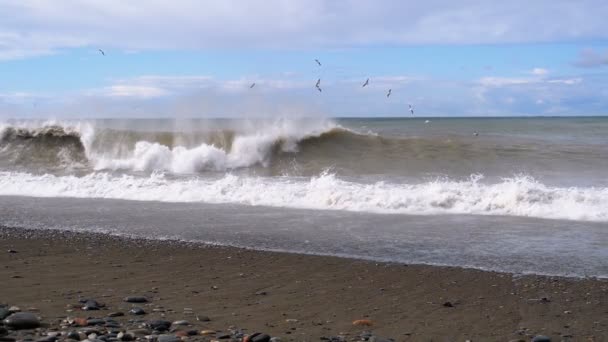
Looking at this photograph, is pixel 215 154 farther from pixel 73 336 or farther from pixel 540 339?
pixel 540 339

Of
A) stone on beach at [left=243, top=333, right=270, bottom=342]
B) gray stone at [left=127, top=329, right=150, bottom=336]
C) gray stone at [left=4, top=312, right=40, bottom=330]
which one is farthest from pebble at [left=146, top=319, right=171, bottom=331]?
gray stone at [left=4, top=312, right=40, bottom=330]

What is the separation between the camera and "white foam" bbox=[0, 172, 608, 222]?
40.2ft

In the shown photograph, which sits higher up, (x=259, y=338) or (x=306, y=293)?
(x=306, y=293)

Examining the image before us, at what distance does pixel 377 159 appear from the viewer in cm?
2034

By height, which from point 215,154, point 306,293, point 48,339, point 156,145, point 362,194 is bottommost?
point 48,339

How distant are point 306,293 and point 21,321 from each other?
8.65 feet

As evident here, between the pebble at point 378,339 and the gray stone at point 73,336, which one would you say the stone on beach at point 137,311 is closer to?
the gray stone at point 73,336

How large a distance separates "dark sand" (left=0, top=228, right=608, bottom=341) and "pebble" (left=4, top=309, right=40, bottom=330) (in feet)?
0.88

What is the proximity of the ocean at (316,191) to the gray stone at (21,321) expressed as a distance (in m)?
4.14

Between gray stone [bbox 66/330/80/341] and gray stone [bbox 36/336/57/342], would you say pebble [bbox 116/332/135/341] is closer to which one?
gray stone [bbox 66/330/80/341]

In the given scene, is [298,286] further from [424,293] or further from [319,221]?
[319,221]

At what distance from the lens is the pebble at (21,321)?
16.0ft

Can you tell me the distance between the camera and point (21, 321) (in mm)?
4906

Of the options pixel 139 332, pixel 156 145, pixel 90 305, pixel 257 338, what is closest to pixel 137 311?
pixel 90 305
